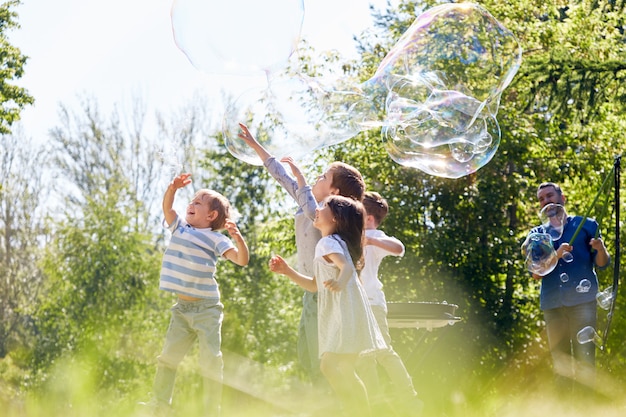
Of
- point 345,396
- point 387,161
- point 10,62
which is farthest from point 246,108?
point 10,62

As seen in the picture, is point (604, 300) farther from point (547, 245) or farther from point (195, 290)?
point (195, 290)

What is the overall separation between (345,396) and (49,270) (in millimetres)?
14536

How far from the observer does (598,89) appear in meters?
7.25

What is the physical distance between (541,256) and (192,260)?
220 cm

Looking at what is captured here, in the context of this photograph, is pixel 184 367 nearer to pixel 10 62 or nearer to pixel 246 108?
pixel 10 62

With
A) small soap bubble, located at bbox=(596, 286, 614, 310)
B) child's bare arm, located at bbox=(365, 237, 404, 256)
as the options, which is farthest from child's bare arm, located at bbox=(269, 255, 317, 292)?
small soap bubble, located at bbox=(596, 286, 614, 310)

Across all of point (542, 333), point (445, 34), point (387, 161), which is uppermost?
point (445, 34)

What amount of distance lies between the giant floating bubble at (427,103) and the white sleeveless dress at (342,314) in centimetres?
133

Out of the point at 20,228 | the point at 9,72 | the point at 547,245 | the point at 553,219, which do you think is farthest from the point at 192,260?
the point at 20,228

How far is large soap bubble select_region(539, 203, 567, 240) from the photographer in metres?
5.53

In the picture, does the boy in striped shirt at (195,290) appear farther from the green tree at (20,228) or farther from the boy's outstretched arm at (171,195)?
the green tree at (20,228)

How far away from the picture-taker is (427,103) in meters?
5.43

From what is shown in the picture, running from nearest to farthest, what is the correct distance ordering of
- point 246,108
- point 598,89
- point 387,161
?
point 246,108 < point 598,89 < point 387,161

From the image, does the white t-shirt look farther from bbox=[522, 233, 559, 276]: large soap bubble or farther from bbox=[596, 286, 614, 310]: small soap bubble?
bbox=[596, 286, 614, 310]: small soap bubble
